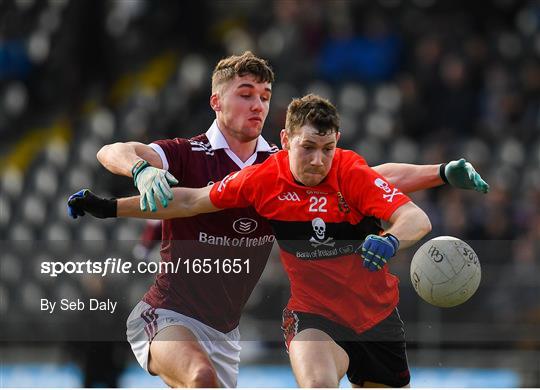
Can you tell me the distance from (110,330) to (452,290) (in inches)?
107

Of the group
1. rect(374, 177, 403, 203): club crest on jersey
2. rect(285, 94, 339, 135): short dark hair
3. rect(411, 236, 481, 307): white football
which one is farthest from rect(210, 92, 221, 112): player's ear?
rect(411, 236, 481, 307): white football

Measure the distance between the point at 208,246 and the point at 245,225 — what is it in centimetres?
25

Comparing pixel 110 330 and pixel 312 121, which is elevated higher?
pixel 312 121

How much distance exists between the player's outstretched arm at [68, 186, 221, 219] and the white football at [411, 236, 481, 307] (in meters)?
1.15

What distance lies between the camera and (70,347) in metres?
10.7

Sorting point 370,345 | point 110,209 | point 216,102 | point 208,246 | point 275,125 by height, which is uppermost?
point 216,102

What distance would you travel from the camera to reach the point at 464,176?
6.38 meters

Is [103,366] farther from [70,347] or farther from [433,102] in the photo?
[433,102]

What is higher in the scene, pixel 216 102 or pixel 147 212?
pixel 216 102

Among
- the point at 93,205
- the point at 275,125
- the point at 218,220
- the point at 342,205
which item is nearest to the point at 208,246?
the point at 218,220

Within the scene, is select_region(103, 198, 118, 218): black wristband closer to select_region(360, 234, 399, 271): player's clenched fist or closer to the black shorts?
the black shorts

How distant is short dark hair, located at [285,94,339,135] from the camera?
593 cm

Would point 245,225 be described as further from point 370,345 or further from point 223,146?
point 370,345

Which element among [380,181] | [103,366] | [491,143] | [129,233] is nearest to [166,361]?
[380,181]
